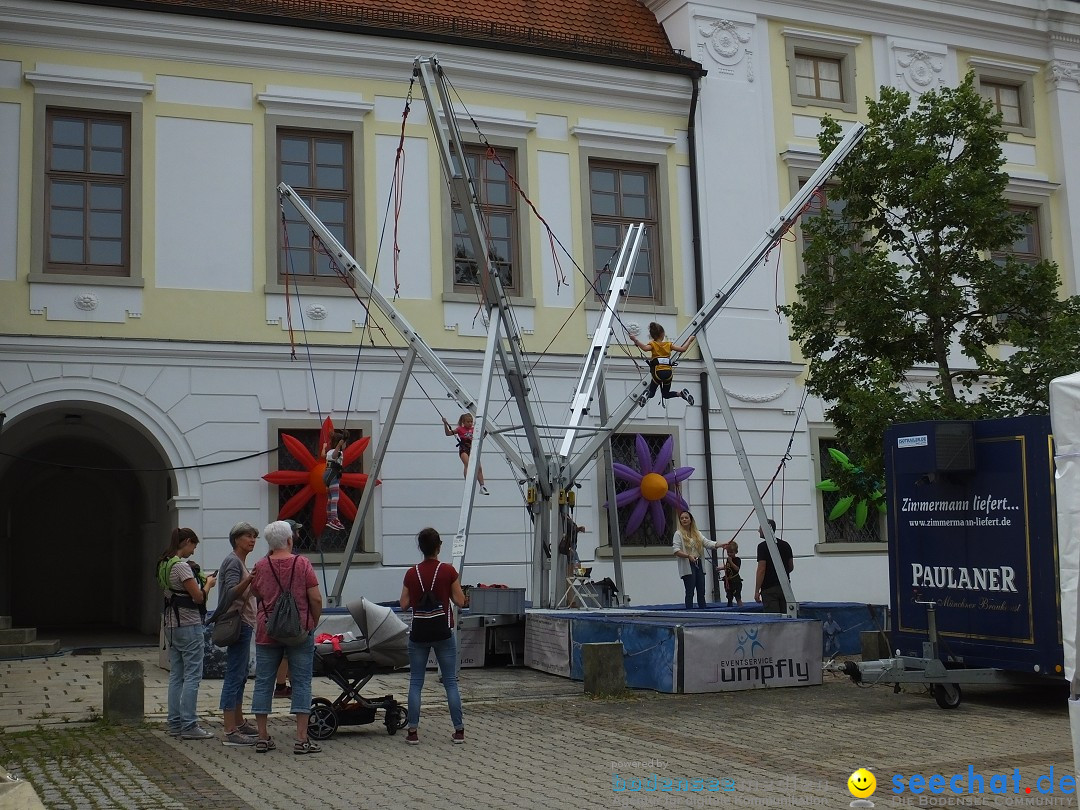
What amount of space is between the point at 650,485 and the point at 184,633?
11.0 m

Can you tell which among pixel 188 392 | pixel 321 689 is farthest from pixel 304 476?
pixel 321 689

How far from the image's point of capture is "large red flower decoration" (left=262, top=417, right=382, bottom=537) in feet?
61.4

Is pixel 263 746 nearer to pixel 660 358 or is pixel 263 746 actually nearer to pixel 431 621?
pixel 431 621

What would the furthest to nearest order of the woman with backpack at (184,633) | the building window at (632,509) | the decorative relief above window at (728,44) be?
the decorative relief above window at (728,44)
the building window at (632,509)
the woman with backpack at (184,633)

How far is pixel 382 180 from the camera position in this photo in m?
20.1

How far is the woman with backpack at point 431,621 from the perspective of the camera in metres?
10.0

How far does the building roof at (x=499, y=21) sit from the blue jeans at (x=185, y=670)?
11343mm

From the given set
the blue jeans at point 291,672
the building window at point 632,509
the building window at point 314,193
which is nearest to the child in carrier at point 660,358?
the building window at point 632,509

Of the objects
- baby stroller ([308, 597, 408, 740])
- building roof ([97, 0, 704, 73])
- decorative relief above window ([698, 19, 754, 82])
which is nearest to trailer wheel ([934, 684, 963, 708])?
baby stroller ([308, 597, 408, 740])

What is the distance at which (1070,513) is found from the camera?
5.57 m

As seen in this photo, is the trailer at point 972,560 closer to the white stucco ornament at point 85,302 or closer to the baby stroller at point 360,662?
the baby stroller at point 360,662

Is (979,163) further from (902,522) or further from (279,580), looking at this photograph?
(279,580)

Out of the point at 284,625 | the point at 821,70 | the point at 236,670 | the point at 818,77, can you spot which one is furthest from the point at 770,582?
the point at 821,70

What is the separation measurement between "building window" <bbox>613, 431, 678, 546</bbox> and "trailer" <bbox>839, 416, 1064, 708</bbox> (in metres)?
8.17
